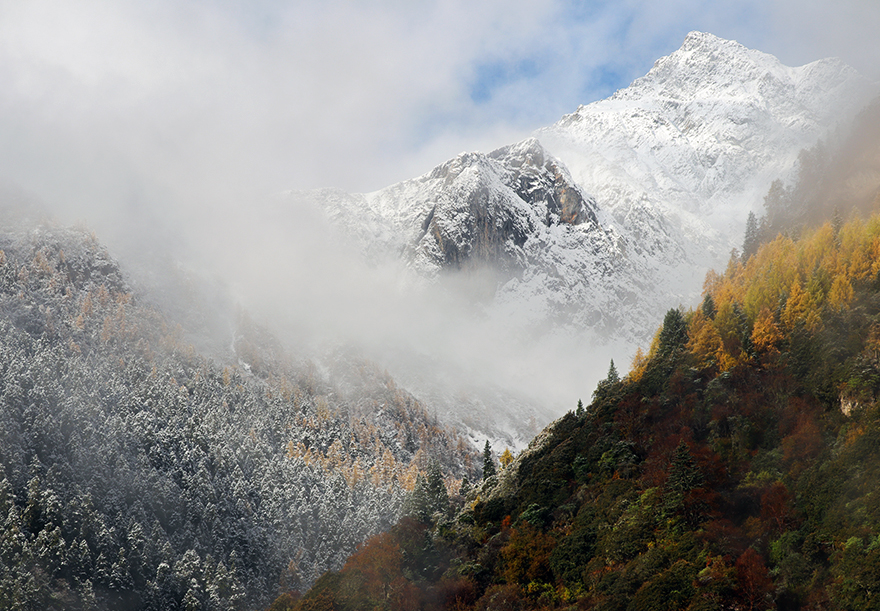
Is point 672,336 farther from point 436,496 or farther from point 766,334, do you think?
point 436,496

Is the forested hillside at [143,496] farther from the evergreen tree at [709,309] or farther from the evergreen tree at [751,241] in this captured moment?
the evergreen tree at [751,241]

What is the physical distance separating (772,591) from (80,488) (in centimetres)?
13580

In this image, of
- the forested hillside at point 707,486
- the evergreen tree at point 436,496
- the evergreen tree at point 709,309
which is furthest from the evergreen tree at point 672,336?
the evergreen tree at point 436,496

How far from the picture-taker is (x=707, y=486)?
2442 inches

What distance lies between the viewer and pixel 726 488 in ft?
204

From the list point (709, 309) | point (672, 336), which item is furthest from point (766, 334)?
point (709, 309)

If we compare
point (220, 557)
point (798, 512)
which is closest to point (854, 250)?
point (798, 512)

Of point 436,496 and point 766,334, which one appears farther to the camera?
point 436,496

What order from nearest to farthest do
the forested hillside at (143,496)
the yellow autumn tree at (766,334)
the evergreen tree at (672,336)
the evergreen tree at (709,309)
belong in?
the yellow autumn tree at (766,334) < the evergreen tree at (672,336) < the evergreen tree at (709,309) < the forested hillside at (143,496)

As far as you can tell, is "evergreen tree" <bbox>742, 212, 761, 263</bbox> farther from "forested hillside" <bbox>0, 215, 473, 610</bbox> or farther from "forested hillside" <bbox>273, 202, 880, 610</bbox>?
"forested hillside" <bbox>0, 215, 473, 610</bbox>

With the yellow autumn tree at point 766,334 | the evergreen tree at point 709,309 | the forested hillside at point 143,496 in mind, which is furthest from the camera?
the forested hillside at point 143,496

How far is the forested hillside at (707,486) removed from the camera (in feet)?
164

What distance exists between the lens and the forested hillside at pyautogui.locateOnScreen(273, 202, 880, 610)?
50.1 metres

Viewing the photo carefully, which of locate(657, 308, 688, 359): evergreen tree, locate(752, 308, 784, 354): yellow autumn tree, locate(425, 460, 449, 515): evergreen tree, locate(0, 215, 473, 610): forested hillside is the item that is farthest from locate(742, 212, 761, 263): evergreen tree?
locate(0, 215, 473, 610): forested hillside
